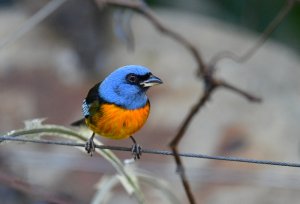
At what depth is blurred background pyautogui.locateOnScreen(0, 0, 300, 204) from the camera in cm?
524

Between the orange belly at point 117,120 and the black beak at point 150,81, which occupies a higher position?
the black beak at point 150,81

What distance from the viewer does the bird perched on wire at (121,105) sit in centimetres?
299

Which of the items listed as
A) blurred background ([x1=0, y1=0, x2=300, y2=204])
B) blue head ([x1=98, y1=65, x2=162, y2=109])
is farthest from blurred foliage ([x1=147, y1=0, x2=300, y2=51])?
blue head ([x1=98, y1=65, x2=162, y2=109])

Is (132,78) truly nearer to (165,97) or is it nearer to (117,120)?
(117,120)

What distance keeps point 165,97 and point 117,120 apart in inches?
124

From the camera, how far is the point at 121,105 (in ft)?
9.95

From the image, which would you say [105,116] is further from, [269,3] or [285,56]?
[269,3]

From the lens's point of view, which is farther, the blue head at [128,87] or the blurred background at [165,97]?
the blurred background at [165,97]

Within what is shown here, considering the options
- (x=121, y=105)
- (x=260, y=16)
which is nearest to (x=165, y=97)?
(x=260, y=16)

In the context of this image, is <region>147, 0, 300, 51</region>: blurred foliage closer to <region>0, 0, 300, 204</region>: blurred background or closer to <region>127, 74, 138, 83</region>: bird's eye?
<region>0, 0, 300, 204</region>: blurred background

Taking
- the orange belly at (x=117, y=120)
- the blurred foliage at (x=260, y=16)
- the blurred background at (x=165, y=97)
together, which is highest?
the blurred foliage at (x=260, y=16)

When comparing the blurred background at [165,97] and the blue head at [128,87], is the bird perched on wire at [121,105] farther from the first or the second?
the blurred background at [165,97]

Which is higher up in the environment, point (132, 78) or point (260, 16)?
point (260, 16)

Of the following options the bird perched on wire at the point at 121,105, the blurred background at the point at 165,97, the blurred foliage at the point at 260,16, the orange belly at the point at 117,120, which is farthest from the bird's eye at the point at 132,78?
the blurred foliage at the point at 260,16
